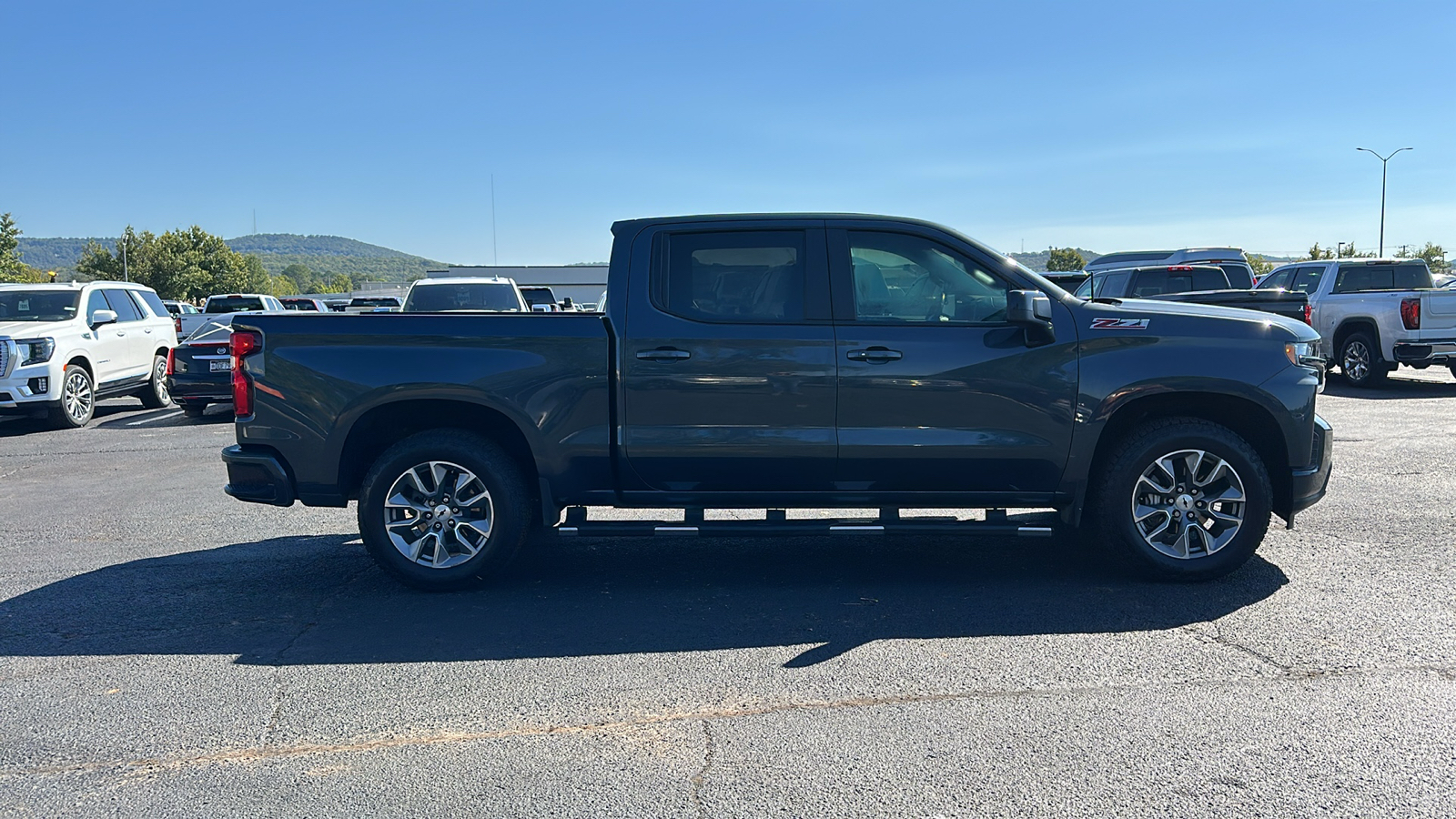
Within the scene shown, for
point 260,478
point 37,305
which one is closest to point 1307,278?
point 260,478

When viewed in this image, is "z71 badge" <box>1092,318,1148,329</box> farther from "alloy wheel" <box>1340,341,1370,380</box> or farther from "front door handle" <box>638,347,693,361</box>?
"alloy wheel" <box>1340,341,1370,380</box>

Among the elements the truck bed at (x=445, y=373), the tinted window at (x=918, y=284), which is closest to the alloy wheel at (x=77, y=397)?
the truck bed at (x=445, y=373)

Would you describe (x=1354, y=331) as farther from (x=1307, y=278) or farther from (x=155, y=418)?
(x=155, y=418)

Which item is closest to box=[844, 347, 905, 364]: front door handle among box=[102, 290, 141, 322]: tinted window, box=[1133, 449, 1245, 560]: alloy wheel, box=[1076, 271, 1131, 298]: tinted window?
box=[1133, 449, 1245, 560]: alloy wheel

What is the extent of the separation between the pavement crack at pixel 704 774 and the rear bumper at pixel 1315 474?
3.58 metres

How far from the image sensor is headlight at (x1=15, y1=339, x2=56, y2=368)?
13734 millimetres

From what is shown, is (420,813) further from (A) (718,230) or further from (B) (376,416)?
(A) (718,230)

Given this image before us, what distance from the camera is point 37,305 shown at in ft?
49.0

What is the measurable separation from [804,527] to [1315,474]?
2.70 m

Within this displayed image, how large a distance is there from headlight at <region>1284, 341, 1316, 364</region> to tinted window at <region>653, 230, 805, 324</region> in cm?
252

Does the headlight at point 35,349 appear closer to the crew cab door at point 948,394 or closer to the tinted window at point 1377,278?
the crew cab door at point 948,394

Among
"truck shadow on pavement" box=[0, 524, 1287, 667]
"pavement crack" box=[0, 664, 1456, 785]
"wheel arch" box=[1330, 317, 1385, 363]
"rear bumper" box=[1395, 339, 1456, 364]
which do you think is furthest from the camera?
"wheel arch" box=[1330, 317, 1385, 363]

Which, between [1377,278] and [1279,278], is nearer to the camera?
[1377,278]

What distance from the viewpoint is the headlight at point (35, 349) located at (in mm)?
13734
